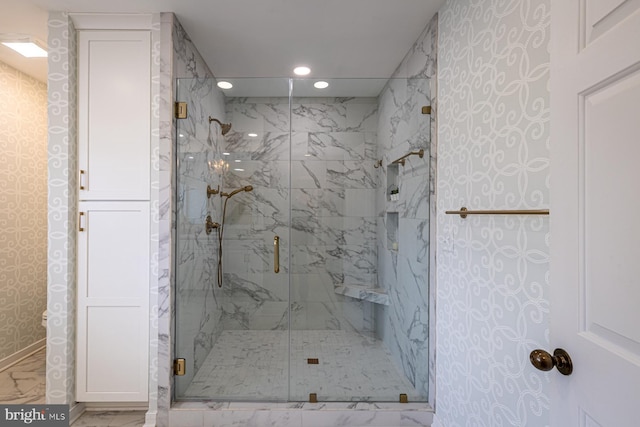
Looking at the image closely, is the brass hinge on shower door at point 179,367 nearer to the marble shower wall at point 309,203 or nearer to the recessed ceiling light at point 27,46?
the marble shower wall at point 309,203

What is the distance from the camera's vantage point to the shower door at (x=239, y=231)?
2.25m

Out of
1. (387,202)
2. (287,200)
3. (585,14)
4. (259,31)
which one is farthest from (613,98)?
(259,31)

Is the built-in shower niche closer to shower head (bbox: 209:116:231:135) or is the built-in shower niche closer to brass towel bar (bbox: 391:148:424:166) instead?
brass towel bar (bbox: 391:148:424:166)

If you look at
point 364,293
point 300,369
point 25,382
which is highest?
point 364,293

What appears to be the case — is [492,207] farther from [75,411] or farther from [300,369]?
[75,411]

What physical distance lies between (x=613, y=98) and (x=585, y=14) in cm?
25

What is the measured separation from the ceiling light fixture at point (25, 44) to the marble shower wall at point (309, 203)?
1.49 m

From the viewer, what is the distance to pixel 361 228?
2.29 meters

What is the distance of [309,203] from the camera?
229cm

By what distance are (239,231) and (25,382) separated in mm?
2044

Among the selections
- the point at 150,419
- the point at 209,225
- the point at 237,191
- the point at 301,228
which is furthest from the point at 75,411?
the point at 301,228

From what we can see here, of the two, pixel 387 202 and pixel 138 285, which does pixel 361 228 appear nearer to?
pixel 387 202

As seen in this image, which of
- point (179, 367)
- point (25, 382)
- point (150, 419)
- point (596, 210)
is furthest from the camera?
point (25, 382)

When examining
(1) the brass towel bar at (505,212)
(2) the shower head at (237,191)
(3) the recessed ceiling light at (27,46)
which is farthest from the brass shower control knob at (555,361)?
(3) the recessed ceiling light at (27,46)
